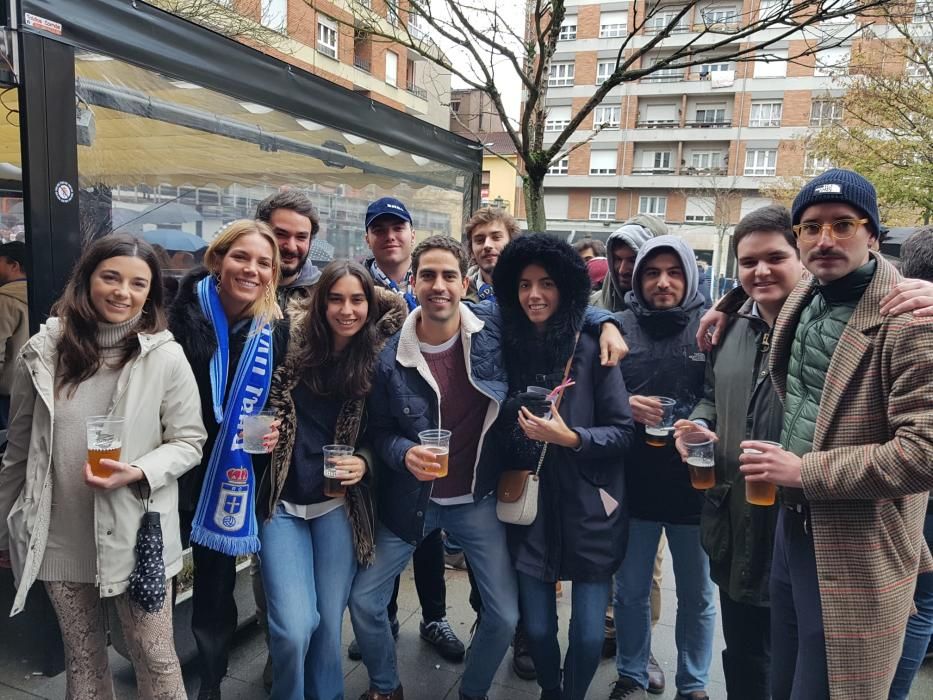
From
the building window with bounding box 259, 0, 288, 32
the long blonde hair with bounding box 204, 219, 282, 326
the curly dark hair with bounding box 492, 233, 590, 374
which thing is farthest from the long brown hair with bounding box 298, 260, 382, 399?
the building window with bounding box 259, 0, 288, 32

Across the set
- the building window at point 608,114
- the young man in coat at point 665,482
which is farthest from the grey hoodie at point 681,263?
the building window at point 608,114

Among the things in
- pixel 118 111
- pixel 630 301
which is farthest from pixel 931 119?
pixel 118 111

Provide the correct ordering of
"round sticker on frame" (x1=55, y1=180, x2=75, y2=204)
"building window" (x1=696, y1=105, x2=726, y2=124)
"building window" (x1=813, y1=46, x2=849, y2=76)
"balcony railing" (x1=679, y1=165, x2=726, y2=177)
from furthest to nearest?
"building window" (x1=696, y1=105, x2=726, y2=124), "balcony railing" (x1=679, y1=165, x2=726, y2=177), "building window" (x1=813, y1=46, x2=849, y2=76), "round sticker on frame" (x1=55, y1=180, x2=75, y2=204)

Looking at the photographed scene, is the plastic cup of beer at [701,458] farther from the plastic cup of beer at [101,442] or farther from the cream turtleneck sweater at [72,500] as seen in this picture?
the cream turtleneck sweater at [72,500]

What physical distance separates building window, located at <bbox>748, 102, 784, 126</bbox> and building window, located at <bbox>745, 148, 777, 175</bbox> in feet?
5.42

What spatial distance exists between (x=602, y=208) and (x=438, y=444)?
143 feet

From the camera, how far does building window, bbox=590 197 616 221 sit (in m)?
43.3

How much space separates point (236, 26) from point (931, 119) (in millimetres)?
12363

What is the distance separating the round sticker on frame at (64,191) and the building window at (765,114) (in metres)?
43.8

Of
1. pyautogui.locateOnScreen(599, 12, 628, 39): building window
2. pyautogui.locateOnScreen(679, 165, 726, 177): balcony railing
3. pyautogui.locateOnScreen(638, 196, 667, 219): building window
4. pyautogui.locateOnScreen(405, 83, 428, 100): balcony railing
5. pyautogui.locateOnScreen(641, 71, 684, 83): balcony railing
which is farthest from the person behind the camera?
pyautogui.locateOnScreen(638, 196, 667, 219): building window

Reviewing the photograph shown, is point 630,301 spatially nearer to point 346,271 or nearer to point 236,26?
point 346,271

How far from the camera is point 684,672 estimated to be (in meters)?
2.99

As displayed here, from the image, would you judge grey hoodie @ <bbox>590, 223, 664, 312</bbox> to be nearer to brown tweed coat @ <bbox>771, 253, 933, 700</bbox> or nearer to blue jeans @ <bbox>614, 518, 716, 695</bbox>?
blue jeans @ <bbox>614, 518, 716, 695</bbox>

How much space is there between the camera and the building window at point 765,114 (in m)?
39.0
